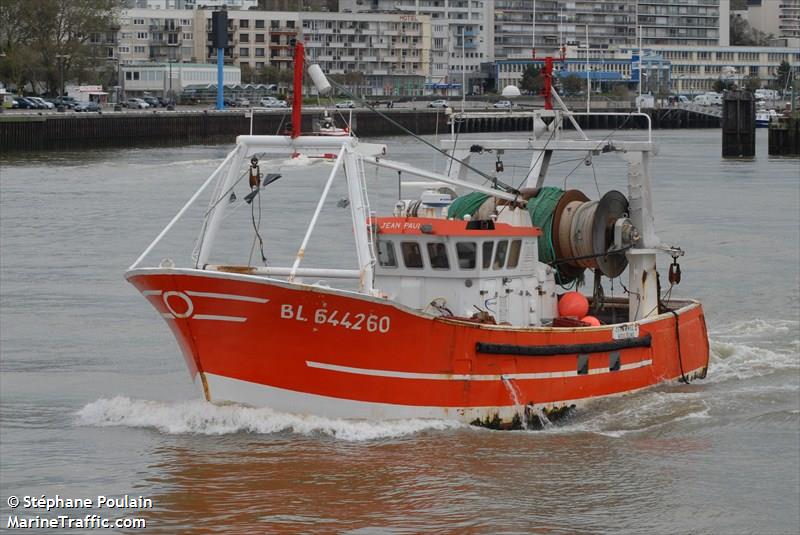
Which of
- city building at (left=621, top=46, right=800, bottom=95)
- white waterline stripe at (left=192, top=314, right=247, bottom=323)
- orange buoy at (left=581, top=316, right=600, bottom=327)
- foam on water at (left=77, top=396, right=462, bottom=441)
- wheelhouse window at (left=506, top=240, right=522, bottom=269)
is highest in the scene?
city building at (left=621, top=46, right=800, bottom=95)

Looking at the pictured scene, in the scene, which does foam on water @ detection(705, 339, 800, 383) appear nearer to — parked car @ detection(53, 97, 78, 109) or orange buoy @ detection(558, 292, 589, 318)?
orange buoy @ detection(558, 292, 589, 318)

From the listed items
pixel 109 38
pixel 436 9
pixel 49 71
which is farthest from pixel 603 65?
pixel 49 71

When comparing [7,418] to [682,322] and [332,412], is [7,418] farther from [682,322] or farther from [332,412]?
[682,322]

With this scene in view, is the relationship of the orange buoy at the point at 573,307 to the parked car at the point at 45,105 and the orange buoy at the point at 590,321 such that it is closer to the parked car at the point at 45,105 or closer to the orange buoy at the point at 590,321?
the orange buoy at the point at 590,321

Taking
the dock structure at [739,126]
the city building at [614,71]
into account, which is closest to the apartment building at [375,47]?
the city building at [614,71]

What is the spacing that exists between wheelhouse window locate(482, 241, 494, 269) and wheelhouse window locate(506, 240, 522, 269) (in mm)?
393

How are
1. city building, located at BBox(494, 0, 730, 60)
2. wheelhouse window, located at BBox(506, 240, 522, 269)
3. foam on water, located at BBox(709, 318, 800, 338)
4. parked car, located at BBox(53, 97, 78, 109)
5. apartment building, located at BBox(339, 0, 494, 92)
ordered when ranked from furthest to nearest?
1. city building, located at BBox(494, 0, 730, 60)
2. apartment building, located at BBox(339, 0, 494, 92)
3. parked car, located at BBox(53, 97, 78, 109)
4. foam on water, located at BBox(709, 318, 800, 338)
5. wheelhouse window, located at BBox(506, 240, 522, 269)

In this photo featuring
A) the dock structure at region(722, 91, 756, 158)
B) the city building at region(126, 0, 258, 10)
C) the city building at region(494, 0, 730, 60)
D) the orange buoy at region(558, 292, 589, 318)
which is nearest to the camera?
the orange buoy at region(558, 292, 589, 318)

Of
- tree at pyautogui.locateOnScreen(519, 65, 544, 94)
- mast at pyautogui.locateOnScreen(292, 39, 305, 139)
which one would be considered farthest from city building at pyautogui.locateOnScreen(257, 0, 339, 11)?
mast at pyautogui.locateOnScreen(292, 39, 305, 139)

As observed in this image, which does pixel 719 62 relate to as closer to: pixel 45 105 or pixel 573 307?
pixel 45 105

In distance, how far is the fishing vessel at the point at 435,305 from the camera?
17000 mm

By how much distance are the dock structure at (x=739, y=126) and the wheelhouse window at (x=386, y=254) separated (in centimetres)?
6225

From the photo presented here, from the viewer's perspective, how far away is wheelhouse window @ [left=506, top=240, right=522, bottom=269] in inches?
744

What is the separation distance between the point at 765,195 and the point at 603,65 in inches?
4064
